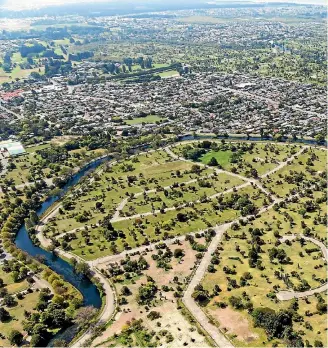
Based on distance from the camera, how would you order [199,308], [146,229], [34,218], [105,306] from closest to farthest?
[199,308], [105,306], [146,229], [34,218]

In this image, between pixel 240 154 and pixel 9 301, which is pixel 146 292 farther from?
pixel 240 154

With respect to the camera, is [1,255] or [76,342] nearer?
[76,342]

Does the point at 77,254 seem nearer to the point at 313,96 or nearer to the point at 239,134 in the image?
the point at 239,134

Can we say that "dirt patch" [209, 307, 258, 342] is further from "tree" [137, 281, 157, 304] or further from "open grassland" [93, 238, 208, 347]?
"tree" [137, 281, 157, 304]

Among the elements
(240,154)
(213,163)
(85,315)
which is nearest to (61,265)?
(85,315)

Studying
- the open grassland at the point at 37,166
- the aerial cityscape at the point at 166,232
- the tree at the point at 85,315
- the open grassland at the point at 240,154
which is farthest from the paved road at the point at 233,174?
A: the tree at the point at 85,315

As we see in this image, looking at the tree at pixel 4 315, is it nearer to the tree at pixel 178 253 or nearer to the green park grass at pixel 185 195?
the tree at pixel 178 253

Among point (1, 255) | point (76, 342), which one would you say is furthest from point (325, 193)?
point (1, 255)

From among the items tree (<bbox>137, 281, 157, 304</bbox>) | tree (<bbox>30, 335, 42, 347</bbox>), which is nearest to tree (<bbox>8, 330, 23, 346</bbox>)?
tree (<bbox>30, 335, 42, 347</bbox>)
